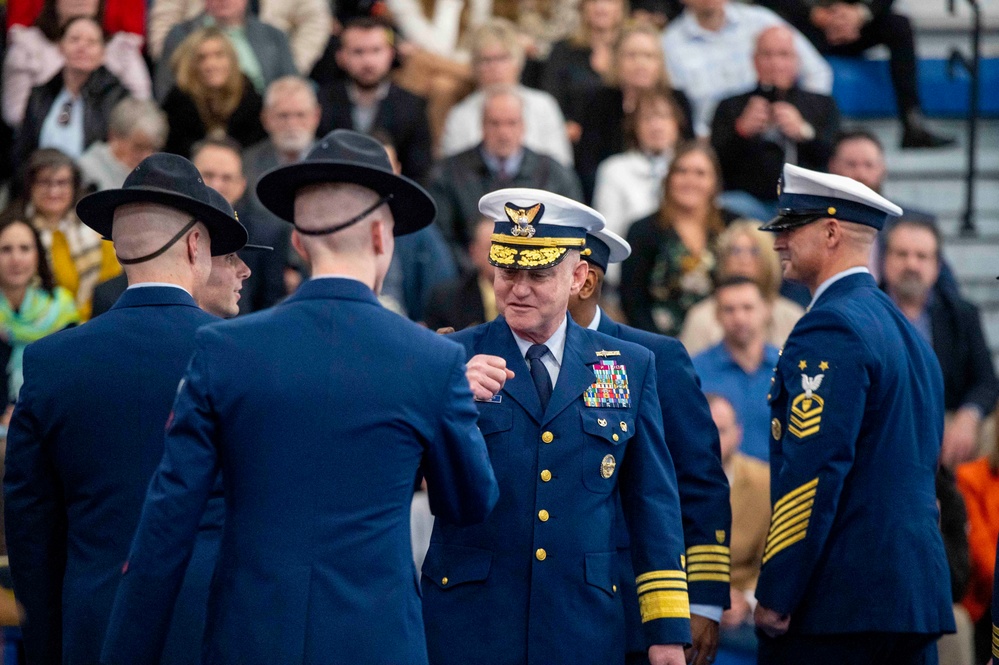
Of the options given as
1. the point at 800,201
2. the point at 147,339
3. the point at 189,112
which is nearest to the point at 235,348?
the point at 147,339

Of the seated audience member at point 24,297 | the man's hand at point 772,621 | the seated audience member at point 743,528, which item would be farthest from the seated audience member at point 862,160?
the seated audience member at point 24,297

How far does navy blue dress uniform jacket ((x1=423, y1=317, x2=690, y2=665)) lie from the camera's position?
13.2ft

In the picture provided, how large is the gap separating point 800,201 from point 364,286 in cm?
177

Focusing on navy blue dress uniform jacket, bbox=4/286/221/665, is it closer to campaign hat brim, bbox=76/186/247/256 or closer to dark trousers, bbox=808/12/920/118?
campaign hat brim, bbox=76/186/247/256

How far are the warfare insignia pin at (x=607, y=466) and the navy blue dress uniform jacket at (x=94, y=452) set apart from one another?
1.01 m

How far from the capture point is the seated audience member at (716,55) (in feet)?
33.1

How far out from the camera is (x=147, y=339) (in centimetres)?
395

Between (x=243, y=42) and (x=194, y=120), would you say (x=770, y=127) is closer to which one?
(x=243, y=42)

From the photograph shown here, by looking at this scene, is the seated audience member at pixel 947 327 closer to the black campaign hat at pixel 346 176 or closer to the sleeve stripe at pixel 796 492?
the sleeve stripe at pixel 796 492

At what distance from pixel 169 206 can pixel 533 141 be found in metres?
5.49

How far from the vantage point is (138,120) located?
8.55 metres

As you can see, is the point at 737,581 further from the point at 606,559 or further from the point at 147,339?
the point at 147,339

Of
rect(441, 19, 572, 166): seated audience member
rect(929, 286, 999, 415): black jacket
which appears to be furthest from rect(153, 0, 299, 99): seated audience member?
rect(929, 286, 999, 415): black jacket

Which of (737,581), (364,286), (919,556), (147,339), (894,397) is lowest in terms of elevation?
(737,581)
